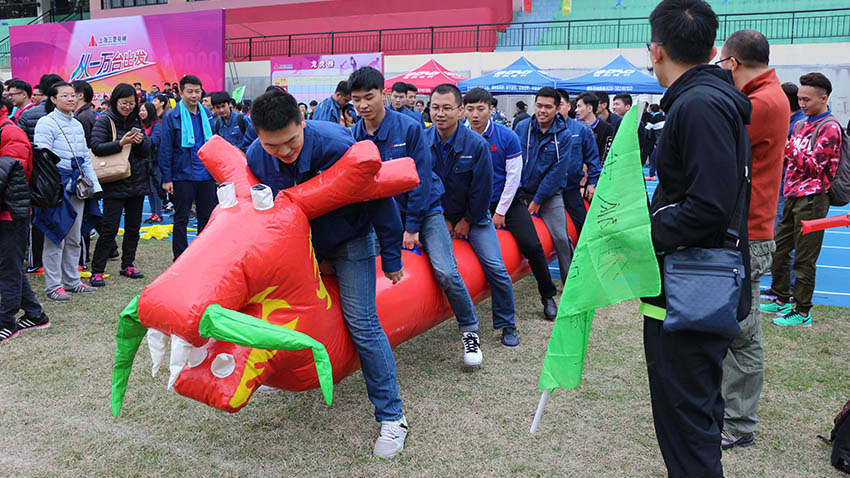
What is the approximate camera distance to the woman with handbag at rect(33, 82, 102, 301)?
17.8 feet

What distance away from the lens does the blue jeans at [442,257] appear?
4.20 metres

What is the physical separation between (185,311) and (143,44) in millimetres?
22720

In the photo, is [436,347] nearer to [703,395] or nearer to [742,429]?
[742,429]

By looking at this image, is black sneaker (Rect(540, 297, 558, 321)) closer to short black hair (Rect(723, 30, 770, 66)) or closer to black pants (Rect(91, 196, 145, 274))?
short black hair (Rect(723, 30, 770, 66))

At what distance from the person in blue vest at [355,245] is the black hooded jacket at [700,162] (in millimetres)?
1457

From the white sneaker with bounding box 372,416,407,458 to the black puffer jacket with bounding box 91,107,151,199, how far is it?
4.41 m

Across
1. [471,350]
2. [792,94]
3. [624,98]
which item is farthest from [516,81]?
[471,350]

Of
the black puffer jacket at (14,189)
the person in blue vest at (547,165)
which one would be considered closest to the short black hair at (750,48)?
the person in blue vest at (547,165)

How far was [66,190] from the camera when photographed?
5.58 m

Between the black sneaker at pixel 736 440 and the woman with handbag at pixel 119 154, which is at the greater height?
the woman with handbag at pixel 119 154

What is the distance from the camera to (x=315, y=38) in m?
24.0

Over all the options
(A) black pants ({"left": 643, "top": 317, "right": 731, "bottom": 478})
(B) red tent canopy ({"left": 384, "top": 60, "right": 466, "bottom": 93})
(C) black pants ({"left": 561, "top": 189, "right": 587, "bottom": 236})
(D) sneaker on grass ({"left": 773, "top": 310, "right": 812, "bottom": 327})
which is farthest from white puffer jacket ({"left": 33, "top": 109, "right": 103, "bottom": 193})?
(B) red tent canopy ({"left": 384, "top": 60, "right": 466, "bottom": 93})

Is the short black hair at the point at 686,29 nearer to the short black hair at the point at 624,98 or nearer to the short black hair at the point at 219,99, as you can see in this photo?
the short black hair at the point at 219,99

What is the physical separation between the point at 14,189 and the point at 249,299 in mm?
2914
